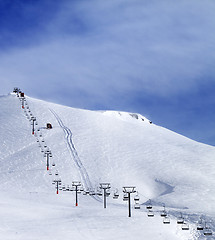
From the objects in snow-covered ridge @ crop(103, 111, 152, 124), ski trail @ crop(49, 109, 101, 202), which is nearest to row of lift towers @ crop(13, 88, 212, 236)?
ski trail @ crop(49, 109, 101, 202)

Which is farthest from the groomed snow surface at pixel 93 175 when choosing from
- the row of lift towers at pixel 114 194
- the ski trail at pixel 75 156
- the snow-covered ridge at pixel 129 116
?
the snow-covered ridge at pixel 129 116

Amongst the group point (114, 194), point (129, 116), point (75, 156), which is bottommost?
point (114, 194)

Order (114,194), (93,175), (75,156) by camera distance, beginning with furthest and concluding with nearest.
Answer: (75,156), (93,175), (114,194)

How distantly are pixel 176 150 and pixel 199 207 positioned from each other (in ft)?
75.6

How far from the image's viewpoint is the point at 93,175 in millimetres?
47750

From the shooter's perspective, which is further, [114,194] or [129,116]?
[129,116]

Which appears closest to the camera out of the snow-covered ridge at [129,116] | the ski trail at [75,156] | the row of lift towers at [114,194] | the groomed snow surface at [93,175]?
the groomed snow surface at [93,175]

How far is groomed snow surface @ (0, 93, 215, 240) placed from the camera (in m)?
23.7

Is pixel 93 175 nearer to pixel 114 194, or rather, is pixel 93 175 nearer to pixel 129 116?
pixel 114 194

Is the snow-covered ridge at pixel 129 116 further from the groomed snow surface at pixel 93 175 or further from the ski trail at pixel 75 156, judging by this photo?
the ski trail at pixel 75 156

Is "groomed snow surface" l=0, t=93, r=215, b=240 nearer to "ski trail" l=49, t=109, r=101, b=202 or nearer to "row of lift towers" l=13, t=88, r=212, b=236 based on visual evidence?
"ski trail" l=49, t=109, r=101, b=202

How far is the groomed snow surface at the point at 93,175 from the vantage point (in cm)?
2369

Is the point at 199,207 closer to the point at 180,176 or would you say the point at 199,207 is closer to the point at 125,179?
the point at 180,176

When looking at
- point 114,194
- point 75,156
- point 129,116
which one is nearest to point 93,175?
point 75,156
